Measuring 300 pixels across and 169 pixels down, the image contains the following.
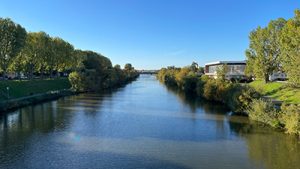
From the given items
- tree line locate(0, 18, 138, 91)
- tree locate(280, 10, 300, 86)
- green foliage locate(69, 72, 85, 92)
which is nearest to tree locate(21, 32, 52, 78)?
tree line locate(0, 18, 138, 91)

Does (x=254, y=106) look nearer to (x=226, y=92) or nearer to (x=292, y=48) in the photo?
(x=292, y=48)

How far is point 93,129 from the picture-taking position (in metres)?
38.6

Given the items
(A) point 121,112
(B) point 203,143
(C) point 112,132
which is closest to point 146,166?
(B) point 203,143

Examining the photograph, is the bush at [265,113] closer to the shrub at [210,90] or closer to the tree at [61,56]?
the shrub at [210,90]

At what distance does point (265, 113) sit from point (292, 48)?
15.6m

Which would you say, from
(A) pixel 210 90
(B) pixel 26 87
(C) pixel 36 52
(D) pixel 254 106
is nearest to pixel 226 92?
(A) pixel 210 90

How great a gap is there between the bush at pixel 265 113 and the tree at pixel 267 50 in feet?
107

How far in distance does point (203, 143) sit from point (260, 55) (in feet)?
156

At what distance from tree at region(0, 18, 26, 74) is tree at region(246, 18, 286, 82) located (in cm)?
5523

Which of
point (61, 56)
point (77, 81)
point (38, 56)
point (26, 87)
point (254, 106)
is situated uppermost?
point (61, 56)

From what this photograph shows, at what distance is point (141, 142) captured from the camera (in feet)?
106

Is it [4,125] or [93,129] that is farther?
[4,125]

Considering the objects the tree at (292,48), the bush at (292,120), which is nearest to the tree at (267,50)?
the tree at (292,48)

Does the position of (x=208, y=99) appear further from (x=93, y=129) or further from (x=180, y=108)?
(x=93, y=129)
